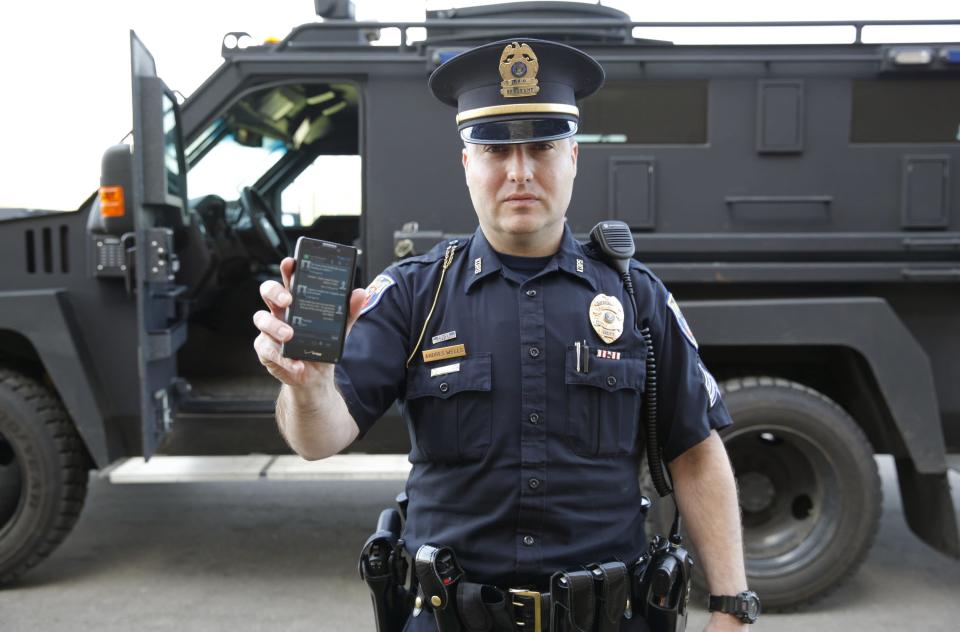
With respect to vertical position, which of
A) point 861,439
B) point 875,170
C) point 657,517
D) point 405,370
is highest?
point 875,170

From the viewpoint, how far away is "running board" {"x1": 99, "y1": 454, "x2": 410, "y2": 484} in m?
3.46

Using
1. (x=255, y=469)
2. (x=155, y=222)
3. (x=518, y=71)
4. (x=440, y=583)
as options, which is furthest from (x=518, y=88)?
(x=255, y=469)

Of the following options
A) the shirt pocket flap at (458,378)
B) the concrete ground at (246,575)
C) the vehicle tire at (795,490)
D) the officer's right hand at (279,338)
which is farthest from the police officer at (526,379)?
the concrete ground at (246,575)

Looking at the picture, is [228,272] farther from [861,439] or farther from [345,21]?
[861,439]

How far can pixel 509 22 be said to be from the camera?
11.3ft

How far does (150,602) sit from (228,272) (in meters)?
1.43

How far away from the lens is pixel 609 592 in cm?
145

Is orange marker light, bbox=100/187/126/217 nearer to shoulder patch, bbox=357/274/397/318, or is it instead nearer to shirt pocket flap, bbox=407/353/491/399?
shoulder patch, bbox=357/274/397/318

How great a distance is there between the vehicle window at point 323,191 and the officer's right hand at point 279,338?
3.13 meters

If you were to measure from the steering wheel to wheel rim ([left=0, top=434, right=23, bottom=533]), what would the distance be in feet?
4.42

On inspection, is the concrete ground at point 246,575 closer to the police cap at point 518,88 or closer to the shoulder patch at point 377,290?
the shoulder patch at point 377,290

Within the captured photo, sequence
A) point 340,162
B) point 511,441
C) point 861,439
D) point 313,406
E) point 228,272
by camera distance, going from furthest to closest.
Answer: point 340,162
point 228,272
point 861,439
point 511,441
point 313,406

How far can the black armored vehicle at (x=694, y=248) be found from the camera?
3297mm

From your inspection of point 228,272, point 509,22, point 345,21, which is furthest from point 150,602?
point 509,22
